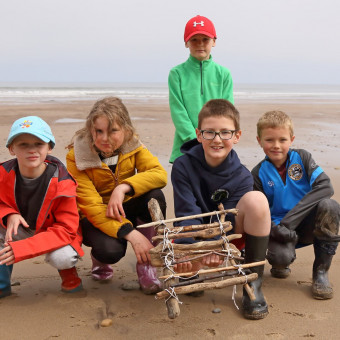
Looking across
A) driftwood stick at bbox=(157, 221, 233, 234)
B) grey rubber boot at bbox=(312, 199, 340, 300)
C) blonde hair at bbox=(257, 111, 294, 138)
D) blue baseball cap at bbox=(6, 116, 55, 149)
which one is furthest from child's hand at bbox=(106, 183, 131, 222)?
grey rubber boot at bbox=(312, 199, 340, 300)

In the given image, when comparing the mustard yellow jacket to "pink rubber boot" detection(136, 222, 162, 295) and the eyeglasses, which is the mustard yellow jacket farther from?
the eyeglasses

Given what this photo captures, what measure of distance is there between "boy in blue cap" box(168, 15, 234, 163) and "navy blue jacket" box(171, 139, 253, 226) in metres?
1.12

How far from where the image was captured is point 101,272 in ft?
10.6

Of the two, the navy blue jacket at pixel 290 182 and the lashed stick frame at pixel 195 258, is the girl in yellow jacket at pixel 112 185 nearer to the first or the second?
the lashed stick frame at pixel 195 258

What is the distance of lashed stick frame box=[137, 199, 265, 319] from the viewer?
2197 millimetres

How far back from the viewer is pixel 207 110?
300cm

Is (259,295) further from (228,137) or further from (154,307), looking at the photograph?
(228,137)

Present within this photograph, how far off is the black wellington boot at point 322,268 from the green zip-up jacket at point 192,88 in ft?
5.56

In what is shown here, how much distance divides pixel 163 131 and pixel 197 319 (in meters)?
Answer: 9.08

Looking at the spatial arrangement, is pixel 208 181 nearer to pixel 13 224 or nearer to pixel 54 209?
pixel 54 209

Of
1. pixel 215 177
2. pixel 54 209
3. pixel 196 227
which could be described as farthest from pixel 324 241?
pixel 54 209

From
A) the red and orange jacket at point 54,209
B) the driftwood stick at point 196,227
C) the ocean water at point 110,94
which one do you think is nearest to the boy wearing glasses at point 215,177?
the driftwood stick at point 196,227

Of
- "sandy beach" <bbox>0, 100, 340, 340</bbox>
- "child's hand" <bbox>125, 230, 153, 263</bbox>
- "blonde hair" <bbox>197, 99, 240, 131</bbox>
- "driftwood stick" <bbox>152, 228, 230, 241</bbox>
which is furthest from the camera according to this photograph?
"blonde hair" <bbox>197, 99, 240, 131</bbox>

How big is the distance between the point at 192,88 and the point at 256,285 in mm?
2172
